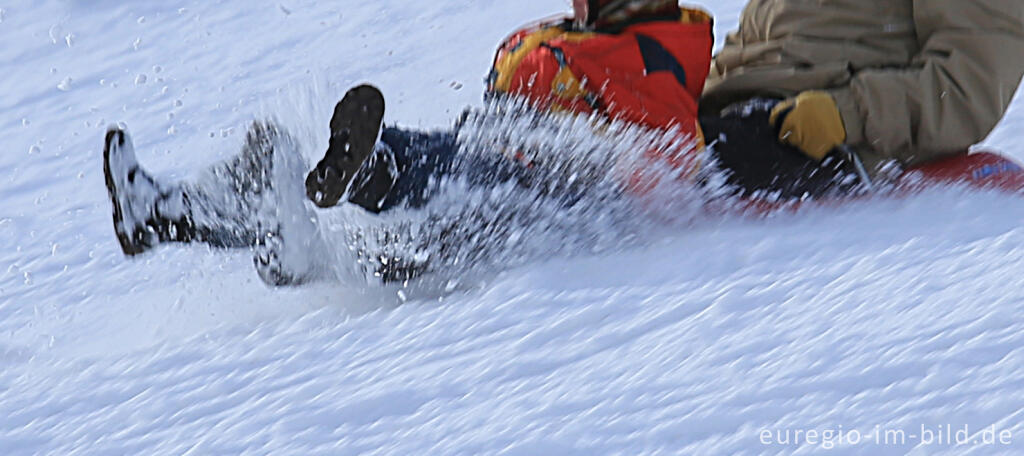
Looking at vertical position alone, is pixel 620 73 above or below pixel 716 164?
above

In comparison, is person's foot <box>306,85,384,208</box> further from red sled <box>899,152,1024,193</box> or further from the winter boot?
red sled <box>899,152,1024,193</box>

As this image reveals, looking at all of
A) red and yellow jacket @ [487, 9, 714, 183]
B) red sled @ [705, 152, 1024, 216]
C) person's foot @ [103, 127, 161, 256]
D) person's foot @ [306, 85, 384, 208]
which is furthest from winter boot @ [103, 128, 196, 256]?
red sled @ [705, 152, 1024, 216]

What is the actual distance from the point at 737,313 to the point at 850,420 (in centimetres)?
35

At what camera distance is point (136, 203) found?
190 centimetres

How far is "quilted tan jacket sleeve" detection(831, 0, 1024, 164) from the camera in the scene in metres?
2.11

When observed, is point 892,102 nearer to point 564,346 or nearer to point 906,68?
point 906,68

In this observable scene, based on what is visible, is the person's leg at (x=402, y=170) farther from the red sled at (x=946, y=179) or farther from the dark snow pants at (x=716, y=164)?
the red sled at (x=946, y=179)

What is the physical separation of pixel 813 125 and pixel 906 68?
0.76ft

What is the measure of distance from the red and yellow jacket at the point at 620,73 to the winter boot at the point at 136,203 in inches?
24.2

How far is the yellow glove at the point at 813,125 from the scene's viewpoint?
210 centimetres

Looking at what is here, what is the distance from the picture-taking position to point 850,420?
4.16 ft

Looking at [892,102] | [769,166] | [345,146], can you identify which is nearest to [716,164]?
[769,166]

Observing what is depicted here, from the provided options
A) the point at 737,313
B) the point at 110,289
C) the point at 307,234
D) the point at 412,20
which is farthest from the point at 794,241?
the point at 412,20

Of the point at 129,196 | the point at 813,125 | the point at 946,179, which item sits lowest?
the point at 946,179
